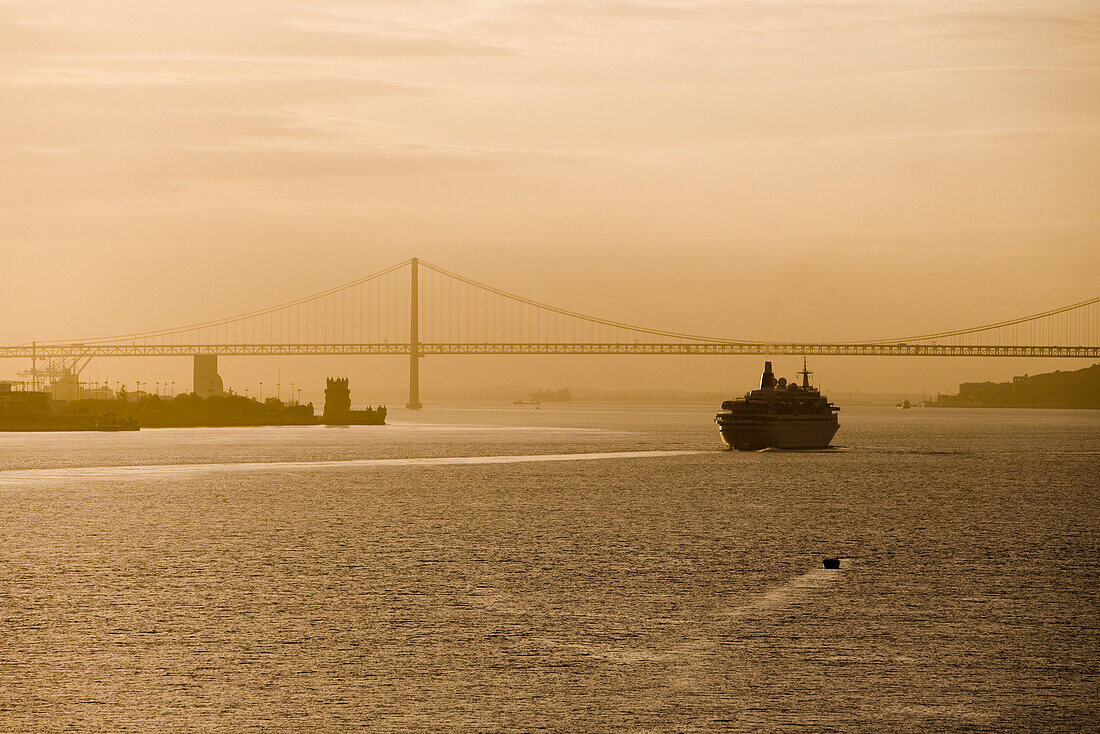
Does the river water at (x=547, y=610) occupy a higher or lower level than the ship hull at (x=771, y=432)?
lower

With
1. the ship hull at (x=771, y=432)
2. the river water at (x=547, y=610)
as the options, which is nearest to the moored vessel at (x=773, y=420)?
the ship hull at (x=771, y=432)

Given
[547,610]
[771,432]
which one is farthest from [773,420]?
[547,610]

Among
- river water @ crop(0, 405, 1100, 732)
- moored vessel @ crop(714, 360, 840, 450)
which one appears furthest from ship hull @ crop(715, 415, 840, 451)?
river water @ crop(0, 405, 1100, 732)

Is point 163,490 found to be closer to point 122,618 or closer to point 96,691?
point 122,618

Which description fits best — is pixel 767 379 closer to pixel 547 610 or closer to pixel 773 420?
pixel 773 420

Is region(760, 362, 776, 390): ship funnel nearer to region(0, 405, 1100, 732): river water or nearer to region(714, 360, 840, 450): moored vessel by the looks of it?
region(714, 360, 840, 450): moored vessel

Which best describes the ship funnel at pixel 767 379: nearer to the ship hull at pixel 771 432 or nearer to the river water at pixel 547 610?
the ship hull at pixel 771 432
